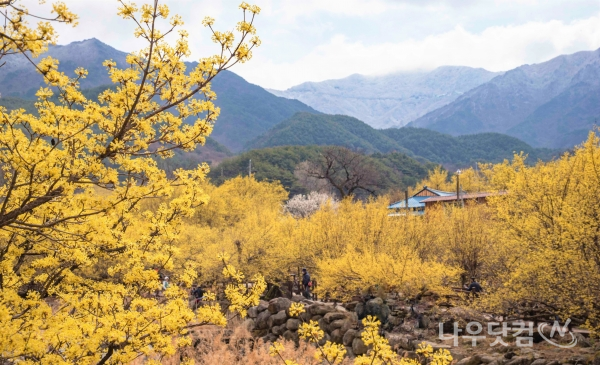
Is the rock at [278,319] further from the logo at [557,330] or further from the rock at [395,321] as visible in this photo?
the logo at [557,330]

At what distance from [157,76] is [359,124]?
147 m

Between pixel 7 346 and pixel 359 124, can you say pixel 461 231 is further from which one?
pixel 359 124

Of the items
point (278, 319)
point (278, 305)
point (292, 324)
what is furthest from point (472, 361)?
point (278, 305)

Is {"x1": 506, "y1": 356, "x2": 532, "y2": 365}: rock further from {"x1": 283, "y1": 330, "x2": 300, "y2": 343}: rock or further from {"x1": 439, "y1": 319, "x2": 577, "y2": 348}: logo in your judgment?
{"x1": 283, "y1": 330, "x2": 300, "y2": 343}: rock

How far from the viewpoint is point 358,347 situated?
14.6m

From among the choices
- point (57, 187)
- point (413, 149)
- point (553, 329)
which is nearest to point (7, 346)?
point (57, 187)

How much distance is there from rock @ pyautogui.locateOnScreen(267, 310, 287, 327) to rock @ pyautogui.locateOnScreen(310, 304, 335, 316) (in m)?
1.25

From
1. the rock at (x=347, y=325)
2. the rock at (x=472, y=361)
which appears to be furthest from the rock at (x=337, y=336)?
the rock at (x=472, y=361)

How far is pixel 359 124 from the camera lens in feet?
490

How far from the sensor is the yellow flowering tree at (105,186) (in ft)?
13.4

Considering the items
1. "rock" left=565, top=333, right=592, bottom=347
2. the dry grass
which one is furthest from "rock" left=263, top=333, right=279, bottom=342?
"rock" left=565, top=333, right=592, bottom=347

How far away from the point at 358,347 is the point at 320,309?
9.06 ft

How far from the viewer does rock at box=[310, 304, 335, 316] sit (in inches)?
669

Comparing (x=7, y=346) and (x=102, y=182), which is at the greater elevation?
(x=102, y=182)
